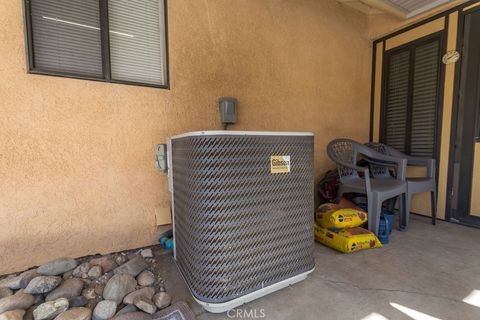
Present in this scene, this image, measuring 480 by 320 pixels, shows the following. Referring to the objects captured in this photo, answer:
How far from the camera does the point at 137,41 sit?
207 cm

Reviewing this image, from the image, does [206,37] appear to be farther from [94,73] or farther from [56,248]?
[56,248]

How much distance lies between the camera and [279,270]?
1438 mm

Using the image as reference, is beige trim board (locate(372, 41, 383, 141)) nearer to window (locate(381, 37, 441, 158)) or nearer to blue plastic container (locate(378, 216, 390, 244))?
window (locate(381, 37, 441, 158))

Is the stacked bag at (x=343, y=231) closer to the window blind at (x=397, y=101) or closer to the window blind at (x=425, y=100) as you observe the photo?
the window blind at (x=425, y=100)

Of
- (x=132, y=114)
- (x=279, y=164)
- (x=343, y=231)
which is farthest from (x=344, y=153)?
(x=132, y=114)

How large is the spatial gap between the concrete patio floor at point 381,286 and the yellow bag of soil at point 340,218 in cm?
25

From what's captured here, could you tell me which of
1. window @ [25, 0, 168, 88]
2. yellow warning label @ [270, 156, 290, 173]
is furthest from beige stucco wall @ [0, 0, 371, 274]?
yellow warning label @ [270, 156, 290, 173]

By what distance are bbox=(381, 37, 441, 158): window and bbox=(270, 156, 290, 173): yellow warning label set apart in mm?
2705

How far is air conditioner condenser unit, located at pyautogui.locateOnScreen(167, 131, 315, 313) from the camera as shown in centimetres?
122

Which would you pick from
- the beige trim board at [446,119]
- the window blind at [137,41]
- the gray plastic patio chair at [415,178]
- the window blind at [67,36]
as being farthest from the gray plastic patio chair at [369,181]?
the window blind at [67,36]

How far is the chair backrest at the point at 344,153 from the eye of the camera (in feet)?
8.77

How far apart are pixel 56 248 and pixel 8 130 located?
3.19 ft

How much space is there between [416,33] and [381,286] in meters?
3.40

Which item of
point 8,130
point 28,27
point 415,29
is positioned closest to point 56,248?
point 8,130
